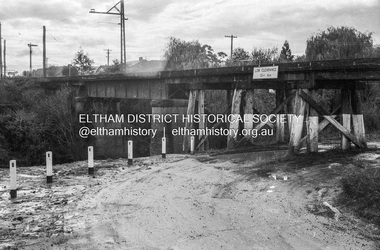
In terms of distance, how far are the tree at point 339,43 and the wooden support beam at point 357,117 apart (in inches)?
724

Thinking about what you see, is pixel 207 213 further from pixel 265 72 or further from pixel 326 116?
pixel 265 72

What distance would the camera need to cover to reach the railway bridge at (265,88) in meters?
13.5

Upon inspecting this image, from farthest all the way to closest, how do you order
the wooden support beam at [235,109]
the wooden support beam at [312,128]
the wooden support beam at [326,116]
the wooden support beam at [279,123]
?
the wooden support beam at [279,123] → the wooden support beam at [235,109] → the wooden support beam at [312,128] → the wooden support beam at [326,116]

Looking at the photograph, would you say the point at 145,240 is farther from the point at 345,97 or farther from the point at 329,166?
the point at 345,97

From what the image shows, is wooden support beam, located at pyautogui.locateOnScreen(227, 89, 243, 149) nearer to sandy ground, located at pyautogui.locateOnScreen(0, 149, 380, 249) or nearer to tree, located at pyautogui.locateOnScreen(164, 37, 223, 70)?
sandy ground, located at pyautogui.locateOnScreen(0, 149, 380, 249)

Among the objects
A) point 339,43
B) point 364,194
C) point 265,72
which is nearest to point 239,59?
point 339,43

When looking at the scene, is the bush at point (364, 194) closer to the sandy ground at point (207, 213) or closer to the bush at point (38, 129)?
the sandy ground at point (207, 213)

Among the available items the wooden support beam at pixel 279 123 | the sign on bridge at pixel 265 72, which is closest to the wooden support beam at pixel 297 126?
the sign on bridge at pixel 265 72

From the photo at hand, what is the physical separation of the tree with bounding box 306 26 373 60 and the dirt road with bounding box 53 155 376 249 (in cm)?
2461

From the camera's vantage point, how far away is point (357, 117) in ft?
45.7

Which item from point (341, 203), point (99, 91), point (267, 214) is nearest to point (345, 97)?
point (341, 203)

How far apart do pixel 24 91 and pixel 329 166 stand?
25512 millimetres

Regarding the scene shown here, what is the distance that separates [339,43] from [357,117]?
22.3 metres

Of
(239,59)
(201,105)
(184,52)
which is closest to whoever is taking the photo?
(201,105)
